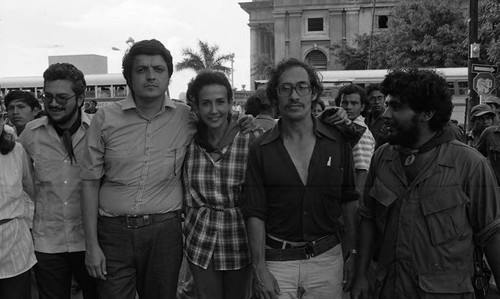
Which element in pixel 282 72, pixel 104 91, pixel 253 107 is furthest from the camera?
pixel 104 91

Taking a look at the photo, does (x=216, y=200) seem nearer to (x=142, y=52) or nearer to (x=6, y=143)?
(x=142, y=52)

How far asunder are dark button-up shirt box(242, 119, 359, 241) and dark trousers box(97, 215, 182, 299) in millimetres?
582

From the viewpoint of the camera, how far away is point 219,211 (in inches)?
124

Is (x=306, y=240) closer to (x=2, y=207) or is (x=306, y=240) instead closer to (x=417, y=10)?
(x=2, y=207)

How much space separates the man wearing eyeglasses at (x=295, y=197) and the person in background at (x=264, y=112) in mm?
1981

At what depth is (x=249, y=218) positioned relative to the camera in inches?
115

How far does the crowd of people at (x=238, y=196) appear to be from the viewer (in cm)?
259

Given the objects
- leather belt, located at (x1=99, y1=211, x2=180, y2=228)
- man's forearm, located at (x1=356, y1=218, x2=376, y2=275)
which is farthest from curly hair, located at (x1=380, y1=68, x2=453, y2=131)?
leather belt, located at (x1=99, y1=211, x2=180, y2=228)

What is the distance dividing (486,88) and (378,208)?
375 inches

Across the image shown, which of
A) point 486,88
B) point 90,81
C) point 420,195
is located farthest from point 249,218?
point 90,81

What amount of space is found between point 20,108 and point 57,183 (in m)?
2.53

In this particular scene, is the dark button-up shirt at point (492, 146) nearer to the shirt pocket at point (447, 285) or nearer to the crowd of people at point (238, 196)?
the crowd of people at point (238, 196)

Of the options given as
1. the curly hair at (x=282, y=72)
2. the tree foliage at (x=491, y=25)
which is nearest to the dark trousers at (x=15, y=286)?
the curly hair at (x=282, y=72)

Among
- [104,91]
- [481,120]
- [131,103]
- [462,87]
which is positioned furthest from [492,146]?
[462,87]
